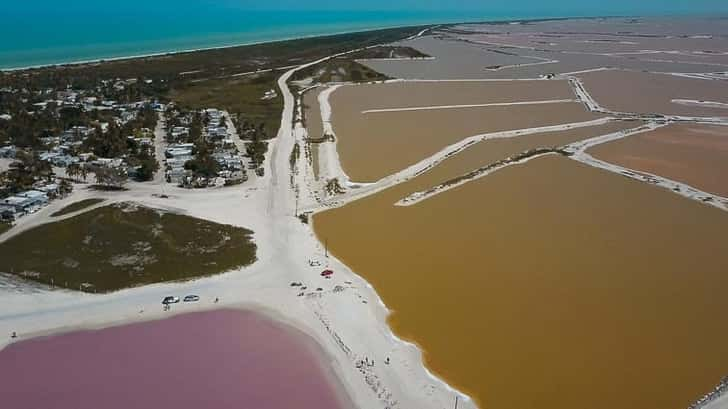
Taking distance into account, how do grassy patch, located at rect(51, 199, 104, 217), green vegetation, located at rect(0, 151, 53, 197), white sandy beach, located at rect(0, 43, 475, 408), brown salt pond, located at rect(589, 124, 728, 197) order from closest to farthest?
white sandy beach, located at rect(0, 43, 475, 408), grassy patch, located at rect(51, 199, 104, 217), green vegetation, located at rect(0, 151, 53, 197), brown salt pond, located at rect(589, 124, 728, 197)

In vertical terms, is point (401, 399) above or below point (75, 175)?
below

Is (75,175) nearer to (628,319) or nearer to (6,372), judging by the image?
(6,372)

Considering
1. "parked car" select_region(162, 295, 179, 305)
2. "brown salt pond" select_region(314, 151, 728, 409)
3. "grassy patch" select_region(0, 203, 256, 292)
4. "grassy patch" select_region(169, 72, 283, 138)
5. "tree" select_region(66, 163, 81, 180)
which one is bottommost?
"brown salt pond" select_region(314, 151, 728, 409)

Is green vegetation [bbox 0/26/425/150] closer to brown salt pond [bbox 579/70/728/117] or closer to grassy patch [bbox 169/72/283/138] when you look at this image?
grassy patch [bbox 169/72/283/138]

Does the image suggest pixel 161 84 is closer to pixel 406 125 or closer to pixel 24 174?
pixel 406 125

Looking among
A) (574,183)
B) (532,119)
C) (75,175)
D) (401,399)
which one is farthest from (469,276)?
(532,119)

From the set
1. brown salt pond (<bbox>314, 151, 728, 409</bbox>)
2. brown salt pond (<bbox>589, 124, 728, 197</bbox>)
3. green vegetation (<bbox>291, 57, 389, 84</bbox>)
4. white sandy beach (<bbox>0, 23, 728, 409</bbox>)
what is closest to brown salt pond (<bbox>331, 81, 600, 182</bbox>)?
brown salt pond (<bbox>314, 151, 728, 409</bbox>)

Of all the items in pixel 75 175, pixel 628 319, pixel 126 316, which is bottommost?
pixel 628 319
